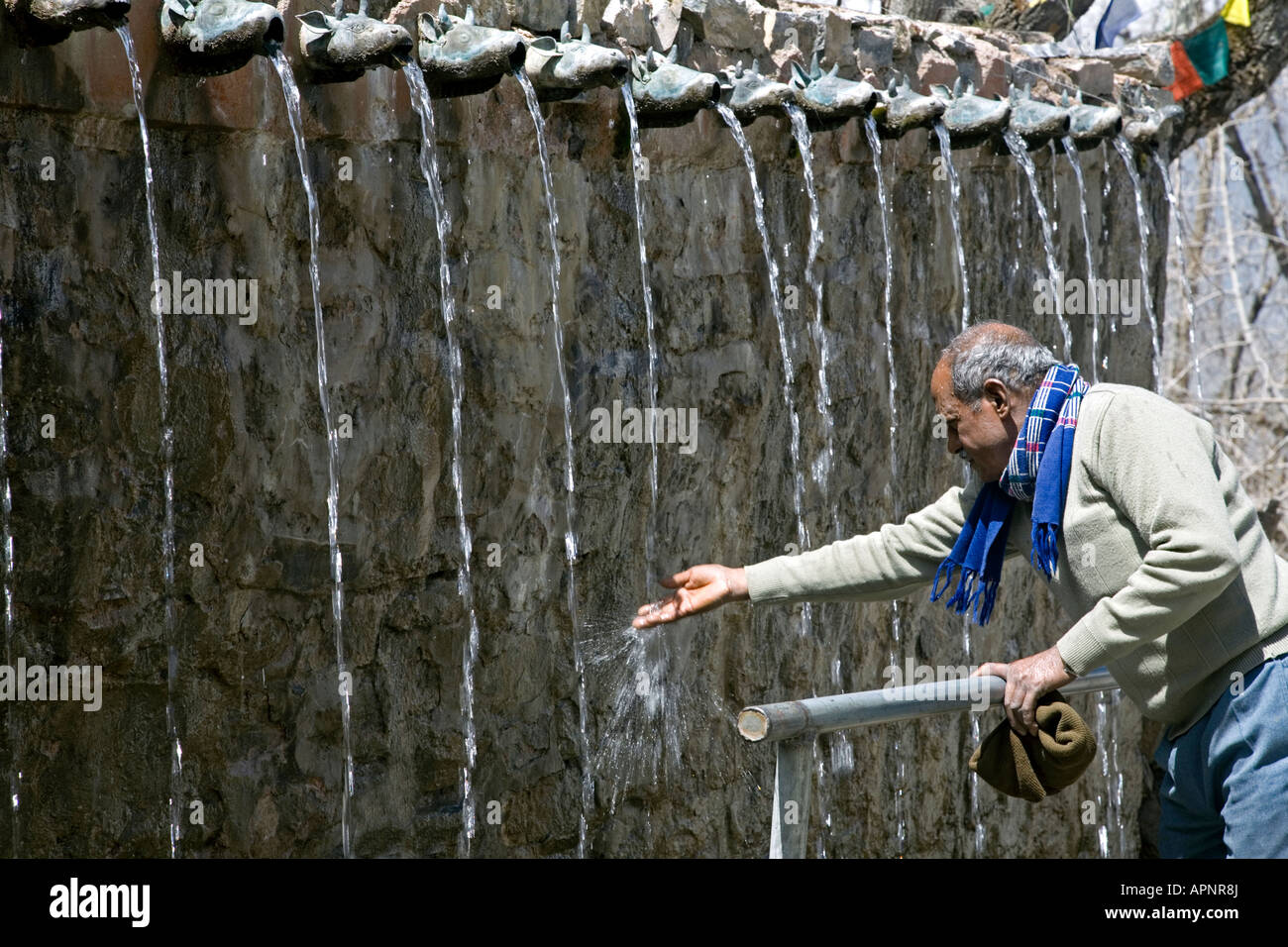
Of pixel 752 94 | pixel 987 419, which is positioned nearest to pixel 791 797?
pixel 987 419

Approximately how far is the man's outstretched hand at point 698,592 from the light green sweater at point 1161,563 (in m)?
0.62

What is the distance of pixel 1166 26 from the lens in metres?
8.26

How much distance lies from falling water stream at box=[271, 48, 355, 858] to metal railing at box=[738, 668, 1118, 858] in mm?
1868

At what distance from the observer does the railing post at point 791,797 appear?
2.58 metres

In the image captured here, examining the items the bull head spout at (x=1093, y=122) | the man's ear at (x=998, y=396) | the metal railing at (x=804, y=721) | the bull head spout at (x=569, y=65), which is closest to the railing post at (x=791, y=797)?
the metal railing at (x=804, y=721)

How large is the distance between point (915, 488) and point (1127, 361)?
1.48 meters

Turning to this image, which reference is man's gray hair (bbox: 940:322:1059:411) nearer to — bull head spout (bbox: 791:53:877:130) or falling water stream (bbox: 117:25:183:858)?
falling water stream (bbox: 117:25:183:858)

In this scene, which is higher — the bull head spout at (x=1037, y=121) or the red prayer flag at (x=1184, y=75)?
the red prayer flag at (x=1184, y=75)

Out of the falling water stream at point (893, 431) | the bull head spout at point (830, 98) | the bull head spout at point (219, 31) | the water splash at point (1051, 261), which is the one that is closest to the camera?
the bull head spout at point (219, 31)

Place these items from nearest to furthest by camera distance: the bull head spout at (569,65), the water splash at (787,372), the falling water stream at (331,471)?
the falling water stream at (331,471) → the bull head spout at (569,65) → the water splash at (787,372)

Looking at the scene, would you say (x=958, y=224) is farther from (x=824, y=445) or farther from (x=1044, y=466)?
(x=1044, y=466)

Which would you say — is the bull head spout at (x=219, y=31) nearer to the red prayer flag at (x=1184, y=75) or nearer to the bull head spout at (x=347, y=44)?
the bull head spout at (x=347, y=44)

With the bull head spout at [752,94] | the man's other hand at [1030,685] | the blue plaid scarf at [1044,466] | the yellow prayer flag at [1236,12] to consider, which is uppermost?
the yellow prayer flag at [1236,12]

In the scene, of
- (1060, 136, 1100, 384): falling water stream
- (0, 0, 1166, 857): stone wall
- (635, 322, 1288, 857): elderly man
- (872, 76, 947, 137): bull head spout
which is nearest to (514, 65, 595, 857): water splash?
(0, 0, 1166, 857): stone wall
